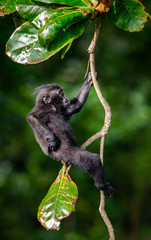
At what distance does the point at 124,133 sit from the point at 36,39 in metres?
5.65

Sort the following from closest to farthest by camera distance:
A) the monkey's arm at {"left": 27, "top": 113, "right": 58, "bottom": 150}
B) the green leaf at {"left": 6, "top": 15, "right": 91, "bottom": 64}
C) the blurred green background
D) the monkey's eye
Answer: the green leaf at {"left": 6, "top": 15, "right": 91, "bottom": 64}, the monkey's arm at {"left": 27, "top": 113, "right": 58, "bottom": 150}, the monkey's eye, the blurred green background

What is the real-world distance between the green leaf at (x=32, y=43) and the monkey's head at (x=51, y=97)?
1078 millimetres

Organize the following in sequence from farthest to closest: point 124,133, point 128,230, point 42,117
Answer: point 128,230
point 124,133
point 42,117

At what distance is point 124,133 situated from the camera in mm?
7598

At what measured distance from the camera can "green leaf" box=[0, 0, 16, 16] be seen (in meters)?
2.18

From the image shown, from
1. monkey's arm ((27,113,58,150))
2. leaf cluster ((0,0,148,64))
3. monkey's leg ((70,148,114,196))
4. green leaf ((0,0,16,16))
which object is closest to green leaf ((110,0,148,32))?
leaf cluster ((0,0,148,64))

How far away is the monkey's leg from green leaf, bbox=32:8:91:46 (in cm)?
120

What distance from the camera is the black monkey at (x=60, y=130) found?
9.26 ft

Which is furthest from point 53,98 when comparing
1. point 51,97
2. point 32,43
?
point 32,43

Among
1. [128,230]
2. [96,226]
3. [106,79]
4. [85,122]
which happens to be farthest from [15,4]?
[128,230]

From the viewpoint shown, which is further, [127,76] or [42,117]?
[127,76]

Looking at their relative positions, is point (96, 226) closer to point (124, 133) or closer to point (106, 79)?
point (124, 133)

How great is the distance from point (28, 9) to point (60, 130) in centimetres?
123

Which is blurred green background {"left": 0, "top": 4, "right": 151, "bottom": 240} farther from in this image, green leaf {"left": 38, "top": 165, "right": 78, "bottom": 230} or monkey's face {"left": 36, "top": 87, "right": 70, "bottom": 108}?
green leaf {"left": 38, "top": 165, "right": 78, "bottom": 230}
